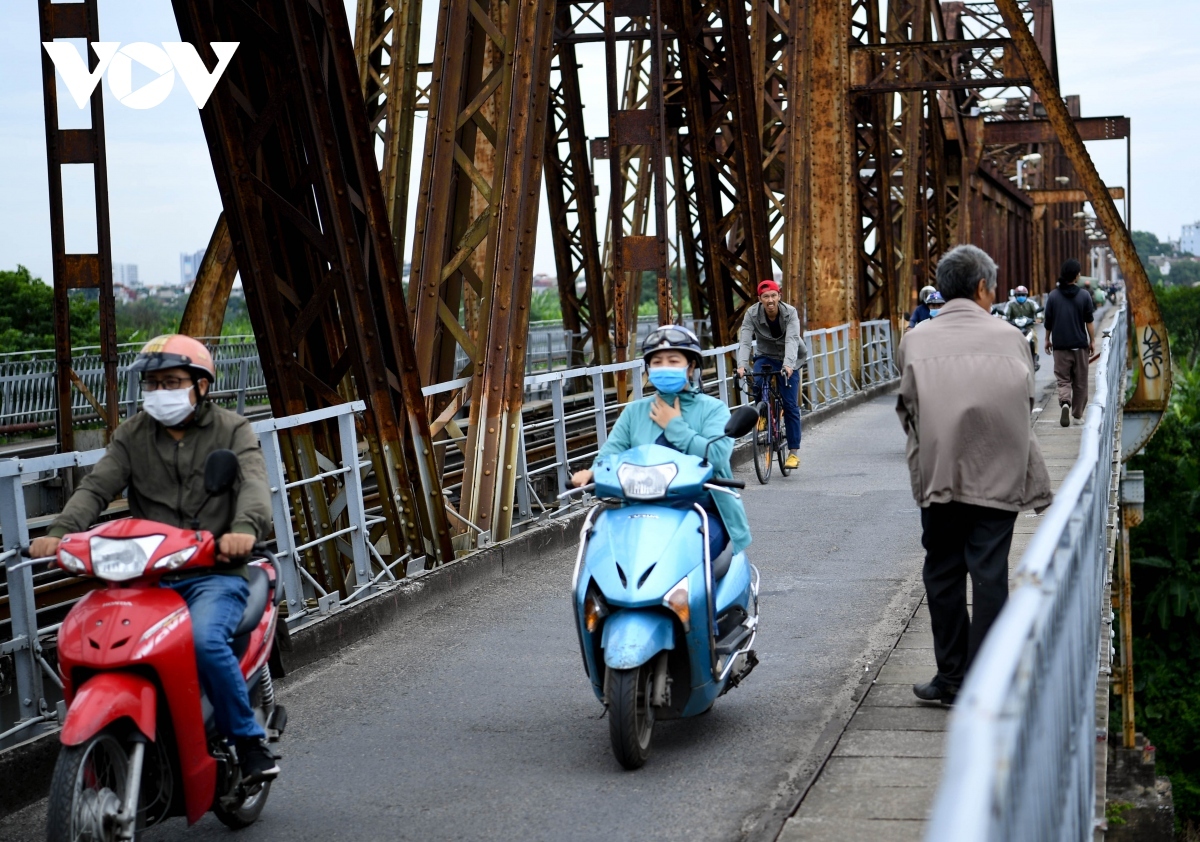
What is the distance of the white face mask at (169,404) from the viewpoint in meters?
4.63

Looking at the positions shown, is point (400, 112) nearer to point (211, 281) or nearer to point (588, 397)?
point (211, 281)

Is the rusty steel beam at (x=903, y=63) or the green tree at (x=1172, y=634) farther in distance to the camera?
the green tree at (x=1172, y=634)

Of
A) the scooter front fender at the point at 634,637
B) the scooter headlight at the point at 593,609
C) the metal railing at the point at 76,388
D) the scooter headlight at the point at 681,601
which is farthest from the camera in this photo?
the metal railing at the point at 76,388

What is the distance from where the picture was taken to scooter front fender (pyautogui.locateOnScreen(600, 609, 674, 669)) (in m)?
5.19

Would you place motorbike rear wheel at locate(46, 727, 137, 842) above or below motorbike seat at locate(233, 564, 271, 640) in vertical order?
below

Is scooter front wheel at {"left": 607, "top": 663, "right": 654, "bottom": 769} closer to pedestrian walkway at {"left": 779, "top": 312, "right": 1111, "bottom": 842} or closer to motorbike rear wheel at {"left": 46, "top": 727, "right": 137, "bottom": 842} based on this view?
pedestrian walkway at {"left": 779, "top": 312, "right": 1111, "bottom": 842}

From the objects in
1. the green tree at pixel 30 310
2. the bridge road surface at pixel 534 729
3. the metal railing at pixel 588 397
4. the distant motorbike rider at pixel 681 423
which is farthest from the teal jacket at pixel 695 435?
the green tree at pixel 30 310

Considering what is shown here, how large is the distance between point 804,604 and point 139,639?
4975 millimetres

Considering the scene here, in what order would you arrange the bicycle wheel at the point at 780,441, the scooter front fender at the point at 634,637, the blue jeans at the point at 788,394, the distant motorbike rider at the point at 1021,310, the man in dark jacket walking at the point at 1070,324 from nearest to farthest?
1. the scooter front fender at the point at 634,637
2. the blue jeans at the point at 788,394
3. the bicycle wheel at the point at 780,441
4. the man in dark jacket walking at the point at 1070,324
5. the distant motorbike rider at the point at 1021,310

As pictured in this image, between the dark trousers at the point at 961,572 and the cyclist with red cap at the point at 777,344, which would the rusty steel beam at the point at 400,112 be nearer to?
the cyclist with red cap at the point at 777,344

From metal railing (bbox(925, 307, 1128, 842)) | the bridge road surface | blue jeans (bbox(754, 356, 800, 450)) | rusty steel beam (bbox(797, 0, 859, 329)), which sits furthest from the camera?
rusty steel beam (bbox(797, 0, 859, 329))

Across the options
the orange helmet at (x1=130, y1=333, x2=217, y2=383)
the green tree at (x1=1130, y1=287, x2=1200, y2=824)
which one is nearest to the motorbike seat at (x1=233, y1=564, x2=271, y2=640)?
the orange helmet at (x1=130, y1=333, x2=217, y2=383)

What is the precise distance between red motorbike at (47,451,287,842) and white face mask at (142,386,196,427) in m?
0.30

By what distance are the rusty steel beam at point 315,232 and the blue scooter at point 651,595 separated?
9.74 feet
